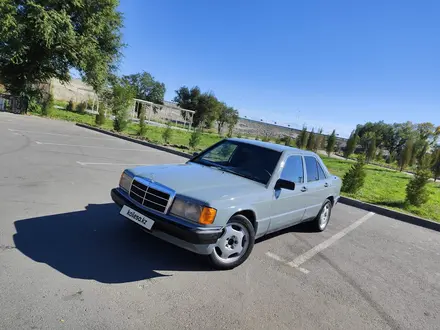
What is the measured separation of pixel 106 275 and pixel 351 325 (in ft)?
8.27

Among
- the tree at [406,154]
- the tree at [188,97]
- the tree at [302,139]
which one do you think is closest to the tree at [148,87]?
the tree at [188,97]

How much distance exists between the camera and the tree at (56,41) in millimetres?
21125

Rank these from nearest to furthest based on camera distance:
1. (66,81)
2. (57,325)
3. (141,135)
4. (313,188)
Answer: (57,325) < (313,188) < (141,135) < (66,81)

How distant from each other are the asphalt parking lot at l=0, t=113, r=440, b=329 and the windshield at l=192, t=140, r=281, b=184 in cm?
115

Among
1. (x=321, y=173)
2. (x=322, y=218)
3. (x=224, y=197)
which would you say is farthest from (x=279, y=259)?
(x=321, y=173)

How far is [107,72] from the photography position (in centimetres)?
2766

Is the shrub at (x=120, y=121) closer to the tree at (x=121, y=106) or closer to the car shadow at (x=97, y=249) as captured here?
the tree at (x=121, y=106)

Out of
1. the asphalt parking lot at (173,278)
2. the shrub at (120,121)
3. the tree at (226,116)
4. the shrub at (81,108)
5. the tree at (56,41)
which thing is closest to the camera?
the asphalt parking lot at (173,278)

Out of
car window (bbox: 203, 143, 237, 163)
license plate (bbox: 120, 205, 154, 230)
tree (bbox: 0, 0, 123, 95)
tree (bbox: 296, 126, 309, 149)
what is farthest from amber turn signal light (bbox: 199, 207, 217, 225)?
tree (bbox: 296, 126, 309, 149)

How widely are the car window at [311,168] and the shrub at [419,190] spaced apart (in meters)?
5.89

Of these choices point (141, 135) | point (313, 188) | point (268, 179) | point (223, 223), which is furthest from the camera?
point (141, 135)

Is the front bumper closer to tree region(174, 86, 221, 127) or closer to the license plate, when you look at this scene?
the license plate

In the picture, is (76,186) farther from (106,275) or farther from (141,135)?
(141,135)

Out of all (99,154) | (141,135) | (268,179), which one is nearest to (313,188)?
(268,179)
